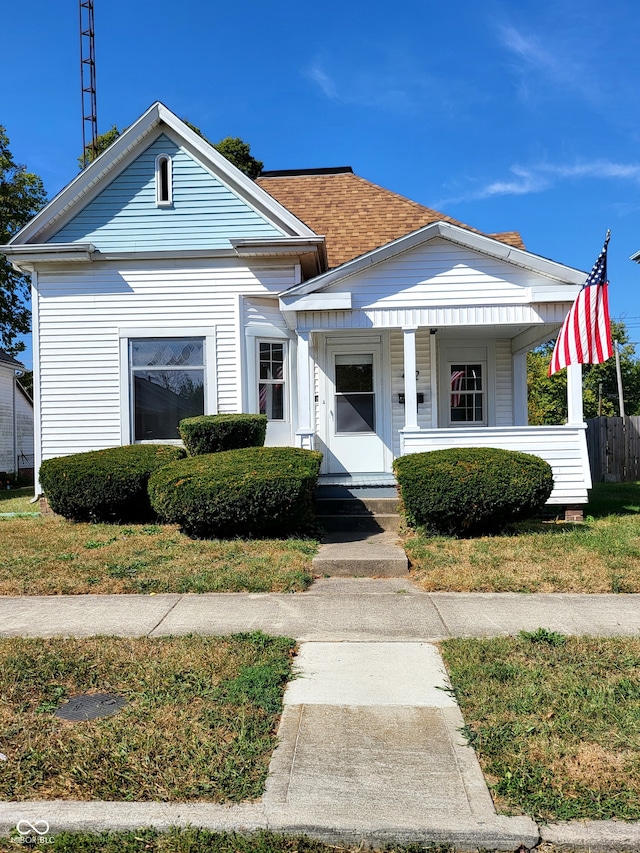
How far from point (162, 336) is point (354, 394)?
3642 mm

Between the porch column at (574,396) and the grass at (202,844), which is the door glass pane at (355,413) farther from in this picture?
the grass at (202,844)

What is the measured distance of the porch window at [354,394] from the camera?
41.1ft

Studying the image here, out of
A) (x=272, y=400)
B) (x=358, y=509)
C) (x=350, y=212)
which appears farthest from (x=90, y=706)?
(x=350, y=212)

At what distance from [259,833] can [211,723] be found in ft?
3.02

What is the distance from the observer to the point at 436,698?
4.04 metres

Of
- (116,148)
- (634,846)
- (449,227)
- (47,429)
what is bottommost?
(634,846)

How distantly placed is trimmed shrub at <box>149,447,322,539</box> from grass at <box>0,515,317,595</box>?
9.1 inches

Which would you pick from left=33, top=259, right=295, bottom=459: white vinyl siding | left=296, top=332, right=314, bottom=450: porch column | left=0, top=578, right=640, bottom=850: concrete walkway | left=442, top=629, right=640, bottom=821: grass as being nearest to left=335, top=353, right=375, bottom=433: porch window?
left=296, top=332, right=314, bottom=450: porch column

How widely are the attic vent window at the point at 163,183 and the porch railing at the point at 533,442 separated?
242 inches

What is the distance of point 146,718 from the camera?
3725 millimetres

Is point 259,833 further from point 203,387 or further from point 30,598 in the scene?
point 203,387

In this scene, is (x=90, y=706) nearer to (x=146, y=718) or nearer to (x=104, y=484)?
(x=146, y=718)

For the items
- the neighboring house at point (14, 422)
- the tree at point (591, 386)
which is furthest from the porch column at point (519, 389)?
the tree at point (591, 386)

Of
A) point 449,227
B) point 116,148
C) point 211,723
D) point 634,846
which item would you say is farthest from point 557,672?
point 116,148
